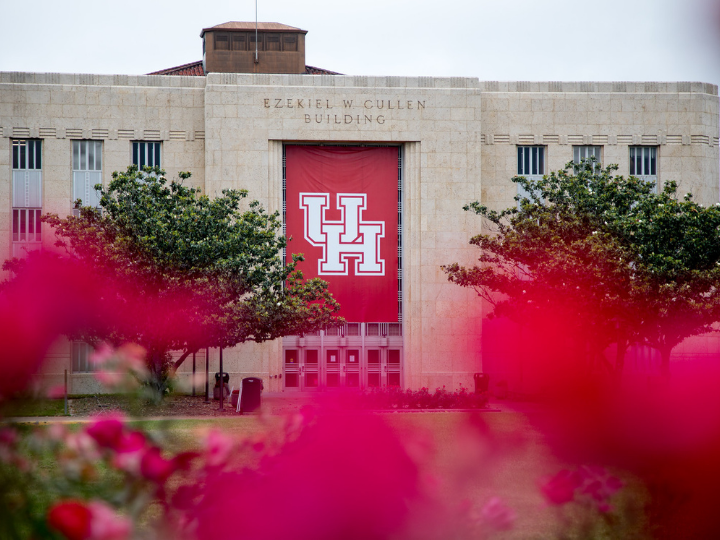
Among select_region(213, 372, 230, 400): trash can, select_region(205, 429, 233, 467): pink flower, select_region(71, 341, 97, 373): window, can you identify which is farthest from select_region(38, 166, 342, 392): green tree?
select_region(205, 429, 233, 467): pink flower

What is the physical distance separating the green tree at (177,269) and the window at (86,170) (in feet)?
31.6

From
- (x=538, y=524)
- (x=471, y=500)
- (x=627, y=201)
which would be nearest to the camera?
(x=471, y=500)

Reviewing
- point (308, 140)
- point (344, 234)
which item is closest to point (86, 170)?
point (308, 140)

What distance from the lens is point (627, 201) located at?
2995 cm

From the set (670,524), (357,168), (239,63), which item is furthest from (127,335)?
(239,63)

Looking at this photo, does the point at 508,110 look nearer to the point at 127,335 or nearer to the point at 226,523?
the point at 127,335

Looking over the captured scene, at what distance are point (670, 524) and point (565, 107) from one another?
34.0 metres

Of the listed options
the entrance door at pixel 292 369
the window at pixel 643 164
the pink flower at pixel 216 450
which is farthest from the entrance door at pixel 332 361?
the pink flower at pixel 216 450

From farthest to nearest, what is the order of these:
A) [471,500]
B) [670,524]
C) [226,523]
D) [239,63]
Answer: [239,63]
[670,524]
[471,500]
[226,523]

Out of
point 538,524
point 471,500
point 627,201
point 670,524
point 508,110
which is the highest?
point 508,110

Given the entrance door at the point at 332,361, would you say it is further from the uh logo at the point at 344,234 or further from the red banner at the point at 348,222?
the uh logo at the point at 344,234

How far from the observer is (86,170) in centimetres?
3844

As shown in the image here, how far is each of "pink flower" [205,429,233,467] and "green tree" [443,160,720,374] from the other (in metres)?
22.0

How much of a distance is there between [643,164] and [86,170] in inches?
974
